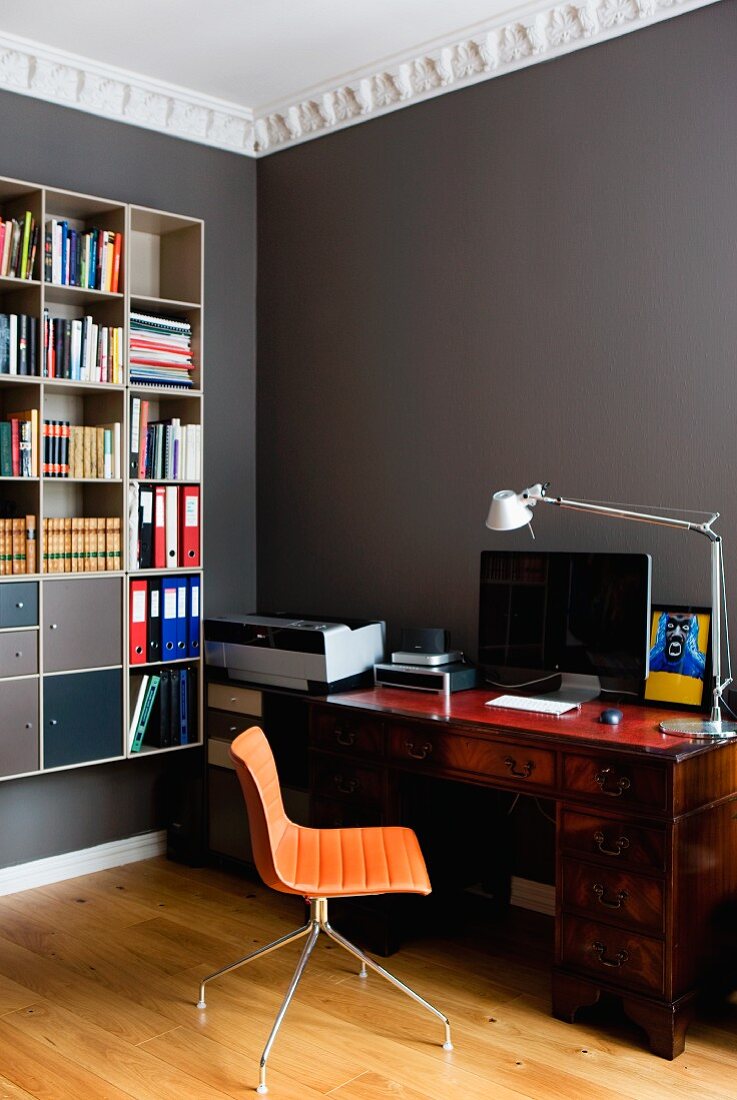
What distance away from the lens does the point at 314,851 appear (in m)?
3.07

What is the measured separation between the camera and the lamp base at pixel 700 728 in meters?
3.00

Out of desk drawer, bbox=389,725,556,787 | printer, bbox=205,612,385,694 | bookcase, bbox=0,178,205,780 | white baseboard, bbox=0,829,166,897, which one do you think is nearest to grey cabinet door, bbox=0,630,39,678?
bookcase, bbox=0,178,205,780

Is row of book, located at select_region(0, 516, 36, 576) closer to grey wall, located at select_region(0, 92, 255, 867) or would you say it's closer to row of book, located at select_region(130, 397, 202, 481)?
row of book, located at select_region(130, 397, 202, 481)

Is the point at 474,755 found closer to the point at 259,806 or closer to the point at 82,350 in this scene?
→ the point at 259,806

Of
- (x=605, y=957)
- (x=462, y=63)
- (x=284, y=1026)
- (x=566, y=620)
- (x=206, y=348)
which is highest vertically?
(x=462, y=63)

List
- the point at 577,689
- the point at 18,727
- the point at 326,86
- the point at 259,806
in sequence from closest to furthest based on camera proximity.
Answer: the point at 259,806, the point at 577,689, the point at 18,727, the point at 326,86

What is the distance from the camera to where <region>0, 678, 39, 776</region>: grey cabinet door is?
3.86m

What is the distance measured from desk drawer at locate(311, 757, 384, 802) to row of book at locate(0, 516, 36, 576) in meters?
1.27

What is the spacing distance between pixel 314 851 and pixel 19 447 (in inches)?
72.6

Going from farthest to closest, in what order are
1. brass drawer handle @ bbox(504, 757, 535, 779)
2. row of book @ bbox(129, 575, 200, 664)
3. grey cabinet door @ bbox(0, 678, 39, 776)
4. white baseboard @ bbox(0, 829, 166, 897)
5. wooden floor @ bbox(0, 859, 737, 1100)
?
row of book @ bbox(129, 575, 200, 664) → white baseboard @ bbox(0, 829, 166, 897) → grey cabinet door @ bbox(0, 678, 39, 776) → brass drawer handle @ bbox(504, 757, 535, 779) → wooden floor @ bbox(0, 859, 737, 1100)

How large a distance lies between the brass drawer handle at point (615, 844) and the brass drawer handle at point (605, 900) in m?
0.09

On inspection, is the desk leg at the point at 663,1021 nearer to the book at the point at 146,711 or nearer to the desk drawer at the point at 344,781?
the desk drawer at the point at 344,781

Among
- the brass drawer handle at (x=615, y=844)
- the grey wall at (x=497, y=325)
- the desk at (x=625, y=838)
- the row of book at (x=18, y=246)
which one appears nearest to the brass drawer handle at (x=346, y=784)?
the desk at (x=625, y=838)

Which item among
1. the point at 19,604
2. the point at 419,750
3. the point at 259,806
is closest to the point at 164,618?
the point at 19,604
